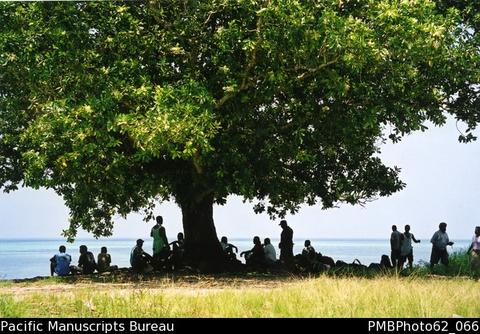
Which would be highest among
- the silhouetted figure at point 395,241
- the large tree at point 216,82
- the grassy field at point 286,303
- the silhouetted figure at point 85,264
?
the large tree at point 216,82

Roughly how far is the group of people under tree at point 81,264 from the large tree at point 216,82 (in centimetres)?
330

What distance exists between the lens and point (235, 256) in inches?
1023

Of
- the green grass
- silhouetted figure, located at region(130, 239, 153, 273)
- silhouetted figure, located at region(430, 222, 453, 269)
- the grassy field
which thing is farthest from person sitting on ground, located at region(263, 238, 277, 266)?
the grassy field

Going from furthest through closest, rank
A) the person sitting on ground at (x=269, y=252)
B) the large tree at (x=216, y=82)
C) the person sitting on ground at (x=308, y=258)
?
the person sitting on ground at (x=269, y=252), the person sitting on ground at (x=308, y=258), the large tree at (x=216, y=82)

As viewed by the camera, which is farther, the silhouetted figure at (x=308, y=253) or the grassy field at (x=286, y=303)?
the silhouetted figure at (x=308, y=253)

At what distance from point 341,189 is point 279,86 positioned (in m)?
6.55

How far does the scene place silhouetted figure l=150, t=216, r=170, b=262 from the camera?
2461 centimetres

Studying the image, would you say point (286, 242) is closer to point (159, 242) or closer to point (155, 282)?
point (159, 242)

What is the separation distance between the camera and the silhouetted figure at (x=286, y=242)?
86.0ft

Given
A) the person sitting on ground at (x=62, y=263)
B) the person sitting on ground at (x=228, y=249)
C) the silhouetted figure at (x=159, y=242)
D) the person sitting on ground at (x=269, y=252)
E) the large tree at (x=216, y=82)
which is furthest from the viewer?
the person sitting on ground at (x=228, y=249)

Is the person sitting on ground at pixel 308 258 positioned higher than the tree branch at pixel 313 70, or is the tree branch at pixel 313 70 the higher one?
the tree branch at pixel 313 70

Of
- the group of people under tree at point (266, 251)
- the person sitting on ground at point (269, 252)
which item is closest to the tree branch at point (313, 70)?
the group of people under tree at point (266, 251)

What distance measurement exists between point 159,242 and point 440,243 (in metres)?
10.7

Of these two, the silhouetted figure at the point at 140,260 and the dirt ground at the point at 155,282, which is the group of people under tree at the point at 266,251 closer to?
the dirt ground at the point at 155,282
